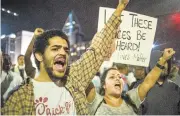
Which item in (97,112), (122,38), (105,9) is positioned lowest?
(97,112)

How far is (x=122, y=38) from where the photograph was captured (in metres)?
2.41

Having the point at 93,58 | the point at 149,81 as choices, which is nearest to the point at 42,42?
the point at 93,58

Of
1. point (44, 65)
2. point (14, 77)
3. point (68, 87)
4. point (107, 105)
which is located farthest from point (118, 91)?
point (14, 77)

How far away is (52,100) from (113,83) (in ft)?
1.59

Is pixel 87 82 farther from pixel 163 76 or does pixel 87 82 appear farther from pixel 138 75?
pixel 163 76

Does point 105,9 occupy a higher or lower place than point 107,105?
higher

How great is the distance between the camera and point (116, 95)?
233 cm

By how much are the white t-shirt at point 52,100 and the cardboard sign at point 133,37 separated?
0.47 metres

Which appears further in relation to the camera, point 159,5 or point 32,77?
point 159,5

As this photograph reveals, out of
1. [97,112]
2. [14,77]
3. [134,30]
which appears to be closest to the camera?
[14,77]

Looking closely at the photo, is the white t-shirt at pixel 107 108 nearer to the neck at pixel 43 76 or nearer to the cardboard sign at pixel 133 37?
the cardboard sign at pixel 133 37

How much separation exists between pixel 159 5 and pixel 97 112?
102 cm

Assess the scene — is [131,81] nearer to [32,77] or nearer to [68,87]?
[68,87]

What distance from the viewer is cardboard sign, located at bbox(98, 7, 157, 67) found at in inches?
94.0
